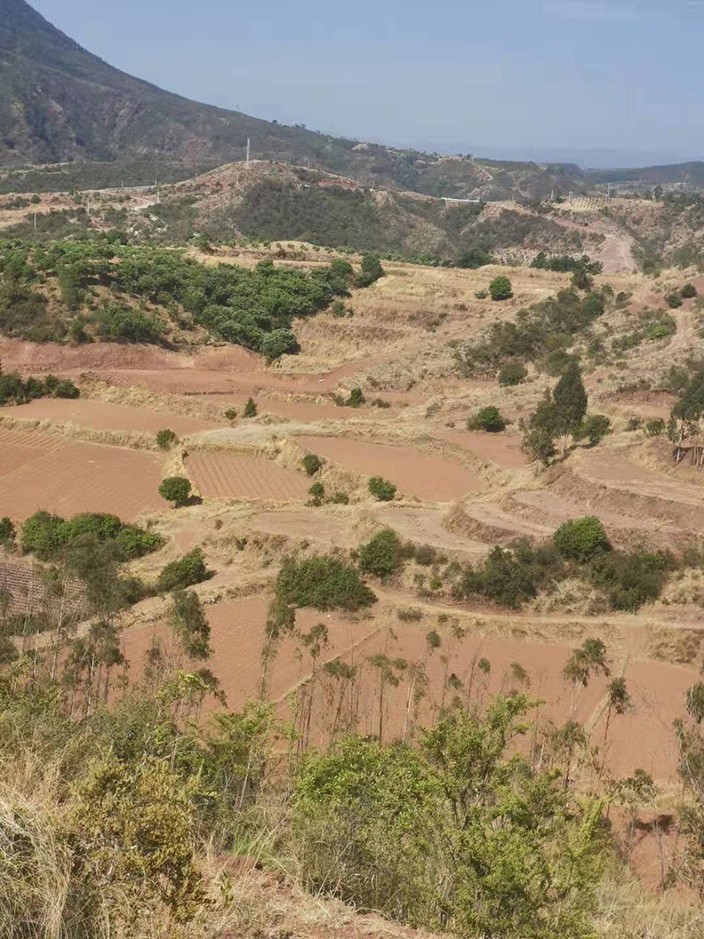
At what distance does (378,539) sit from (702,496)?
9.42m

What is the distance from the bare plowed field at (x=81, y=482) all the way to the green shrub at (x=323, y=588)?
768cm

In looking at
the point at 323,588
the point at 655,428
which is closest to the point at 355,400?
the point at 655,428

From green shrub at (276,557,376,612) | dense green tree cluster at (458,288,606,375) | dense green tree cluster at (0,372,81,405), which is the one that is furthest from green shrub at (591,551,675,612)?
dense green tree cluster at (0,372,81,405)

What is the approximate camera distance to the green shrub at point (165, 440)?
1304 inches

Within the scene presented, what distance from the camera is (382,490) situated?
26.7m

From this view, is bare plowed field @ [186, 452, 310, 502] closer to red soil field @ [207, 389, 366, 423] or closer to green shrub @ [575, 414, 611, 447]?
red soil field @ [207, 389, 366, 423]

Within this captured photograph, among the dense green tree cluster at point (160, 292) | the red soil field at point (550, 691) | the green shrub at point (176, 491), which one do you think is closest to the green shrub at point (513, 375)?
the dense green tree cluster at point (160, 292)

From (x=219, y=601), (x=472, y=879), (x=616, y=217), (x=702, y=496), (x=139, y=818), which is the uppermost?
(x=616, y=217)

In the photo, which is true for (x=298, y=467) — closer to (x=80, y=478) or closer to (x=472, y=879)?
(x=80, y=478)

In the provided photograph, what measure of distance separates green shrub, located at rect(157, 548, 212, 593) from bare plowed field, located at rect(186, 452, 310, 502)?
571cm

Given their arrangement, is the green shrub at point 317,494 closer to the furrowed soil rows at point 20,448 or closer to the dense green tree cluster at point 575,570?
the dense green tree cluster at point 575,570

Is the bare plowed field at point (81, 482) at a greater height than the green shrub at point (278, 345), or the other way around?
the green shrub at point (278, 345)

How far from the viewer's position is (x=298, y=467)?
99.4ft

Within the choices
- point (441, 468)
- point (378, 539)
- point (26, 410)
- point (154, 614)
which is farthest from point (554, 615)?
point (26, 410)
